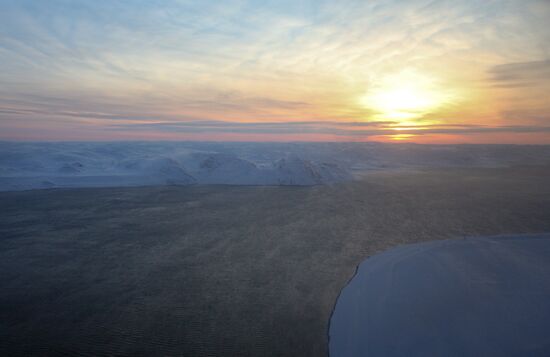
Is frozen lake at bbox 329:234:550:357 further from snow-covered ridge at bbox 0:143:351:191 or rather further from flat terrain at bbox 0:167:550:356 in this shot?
snow-covered ridge at bbox 0:143:351:191

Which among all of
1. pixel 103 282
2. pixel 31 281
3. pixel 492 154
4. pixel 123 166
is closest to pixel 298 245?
pixel 103 282

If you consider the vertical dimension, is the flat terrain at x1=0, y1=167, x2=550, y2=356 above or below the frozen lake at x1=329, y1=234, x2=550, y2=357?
below

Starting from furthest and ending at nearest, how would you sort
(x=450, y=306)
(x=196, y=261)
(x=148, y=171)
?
(x=148, y=171), (x=196, y=261), (x=450, y=306)

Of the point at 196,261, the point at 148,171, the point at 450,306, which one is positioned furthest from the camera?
the point at 148,171

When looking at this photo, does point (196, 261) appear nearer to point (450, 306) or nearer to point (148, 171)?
point (450, 306)

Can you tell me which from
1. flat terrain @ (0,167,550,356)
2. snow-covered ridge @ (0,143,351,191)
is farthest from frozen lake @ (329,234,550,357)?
snow-covered ridge @ (0,143,351,191)

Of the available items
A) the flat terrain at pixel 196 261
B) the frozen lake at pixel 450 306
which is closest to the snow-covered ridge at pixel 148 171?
the flat terrain at pixel 196 261

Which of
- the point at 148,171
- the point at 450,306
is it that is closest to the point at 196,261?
the point at 450,306
